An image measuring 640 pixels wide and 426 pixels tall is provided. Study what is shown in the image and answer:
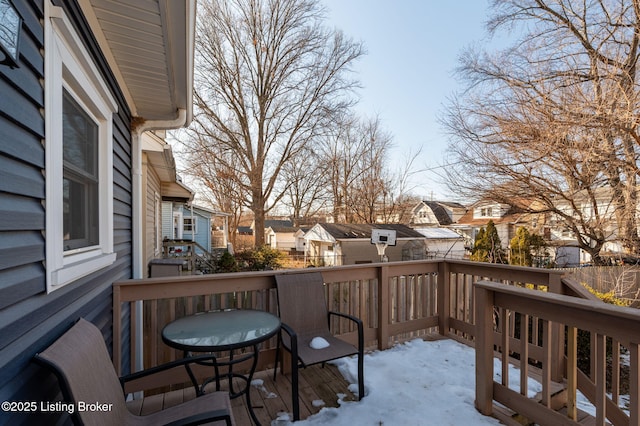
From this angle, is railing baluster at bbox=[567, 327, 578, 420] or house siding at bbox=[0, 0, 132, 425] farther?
railing baluster at bbox=[567, 327, 578, 420]

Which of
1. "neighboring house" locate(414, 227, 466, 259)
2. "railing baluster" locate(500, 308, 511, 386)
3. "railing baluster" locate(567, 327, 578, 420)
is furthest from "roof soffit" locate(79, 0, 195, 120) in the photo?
"neighboring house" locate(414, 227, 466, 259)

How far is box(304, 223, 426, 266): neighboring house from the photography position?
15914mm

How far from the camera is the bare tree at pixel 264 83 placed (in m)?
13.2

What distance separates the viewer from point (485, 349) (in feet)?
7.75

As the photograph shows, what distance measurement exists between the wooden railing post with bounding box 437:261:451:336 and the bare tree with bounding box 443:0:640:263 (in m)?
3.87

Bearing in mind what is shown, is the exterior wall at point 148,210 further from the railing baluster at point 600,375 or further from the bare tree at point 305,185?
the bare tree at point 305,185

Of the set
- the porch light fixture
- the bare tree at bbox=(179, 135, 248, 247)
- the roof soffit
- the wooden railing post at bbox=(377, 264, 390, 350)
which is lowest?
the wooden railing post at bbox=(377, 264, 390, 350)

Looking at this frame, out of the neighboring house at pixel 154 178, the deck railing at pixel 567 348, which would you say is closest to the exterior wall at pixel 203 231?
the neighboring house at pixel 154 178

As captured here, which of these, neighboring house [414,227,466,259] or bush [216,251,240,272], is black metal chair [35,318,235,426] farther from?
neighboring house [414,227,466,259]

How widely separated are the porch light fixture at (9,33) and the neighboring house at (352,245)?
1482 cm

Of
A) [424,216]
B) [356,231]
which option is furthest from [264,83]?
[424,216]

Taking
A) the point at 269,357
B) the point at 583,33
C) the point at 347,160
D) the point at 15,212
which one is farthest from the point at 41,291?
the point at 347,160

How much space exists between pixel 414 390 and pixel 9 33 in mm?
3200

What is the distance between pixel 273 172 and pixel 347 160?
6.68 meters
